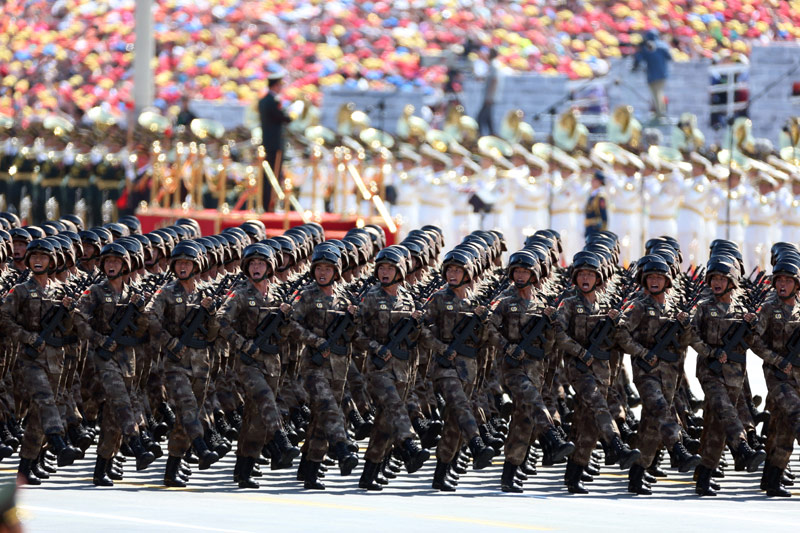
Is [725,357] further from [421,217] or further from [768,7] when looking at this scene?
[768,7]

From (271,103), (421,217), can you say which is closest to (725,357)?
(271,103)

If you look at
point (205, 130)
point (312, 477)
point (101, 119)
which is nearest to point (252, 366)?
point (312, 477)

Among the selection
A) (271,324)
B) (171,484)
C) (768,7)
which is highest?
(768,7)

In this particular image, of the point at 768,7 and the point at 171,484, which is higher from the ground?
the point at 768,7

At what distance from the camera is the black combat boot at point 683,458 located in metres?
13.8

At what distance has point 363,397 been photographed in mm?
15570

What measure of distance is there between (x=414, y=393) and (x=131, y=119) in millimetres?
16487

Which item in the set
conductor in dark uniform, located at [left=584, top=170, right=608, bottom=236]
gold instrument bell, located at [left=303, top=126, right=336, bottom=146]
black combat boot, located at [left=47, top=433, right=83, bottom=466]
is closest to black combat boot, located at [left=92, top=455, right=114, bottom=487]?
black combat boot, located at [left=47, top=433, right=83, bottom=466]

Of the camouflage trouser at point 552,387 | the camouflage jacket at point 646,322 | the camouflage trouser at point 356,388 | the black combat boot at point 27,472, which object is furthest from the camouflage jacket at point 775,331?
the black combat boot at point 27,472

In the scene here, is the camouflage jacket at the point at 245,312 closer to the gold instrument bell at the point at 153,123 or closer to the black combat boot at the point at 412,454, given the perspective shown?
the black combat boot at the point at 412,454

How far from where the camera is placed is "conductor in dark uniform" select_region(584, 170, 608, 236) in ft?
84.5

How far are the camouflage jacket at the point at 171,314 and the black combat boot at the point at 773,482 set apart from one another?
348 centimetres

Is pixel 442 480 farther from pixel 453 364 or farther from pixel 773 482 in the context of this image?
pixel 773 482

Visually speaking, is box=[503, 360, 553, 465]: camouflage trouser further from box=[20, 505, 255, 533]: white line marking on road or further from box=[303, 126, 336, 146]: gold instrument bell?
box=[303, 126, 336, 146]: gold instrument bell
